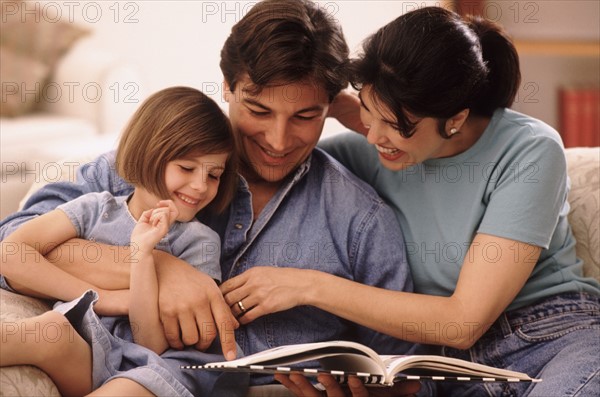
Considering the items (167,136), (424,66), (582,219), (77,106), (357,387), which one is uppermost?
(424,66)

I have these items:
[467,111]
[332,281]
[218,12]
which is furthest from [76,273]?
[218,12]

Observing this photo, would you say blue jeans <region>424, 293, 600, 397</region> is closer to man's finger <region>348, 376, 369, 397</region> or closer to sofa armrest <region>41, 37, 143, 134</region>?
man's finger <region>348, 376, 369, 397</region>

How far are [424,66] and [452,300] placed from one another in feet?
1.38

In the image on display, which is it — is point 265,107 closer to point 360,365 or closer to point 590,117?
point 360,365

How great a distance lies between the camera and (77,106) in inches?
154

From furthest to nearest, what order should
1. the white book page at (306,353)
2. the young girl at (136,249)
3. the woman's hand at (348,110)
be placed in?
the woman's hand at (348,110) → the young girl at (136,249) → the white book page at (306,353)

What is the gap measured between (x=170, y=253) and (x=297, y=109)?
36 cm

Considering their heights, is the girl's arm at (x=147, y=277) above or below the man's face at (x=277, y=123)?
below

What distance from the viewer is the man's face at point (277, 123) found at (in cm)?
152

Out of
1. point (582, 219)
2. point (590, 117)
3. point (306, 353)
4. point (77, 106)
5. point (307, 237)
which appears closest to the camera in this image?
point (306, 353)

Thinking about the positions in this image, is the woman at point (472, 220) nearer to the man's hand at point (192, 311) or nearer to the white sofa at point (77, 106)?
the man's hand at point (192, 311)

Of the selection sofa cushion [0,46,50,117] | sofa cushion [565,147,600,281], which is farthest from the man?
sofa cushion [0,46,50,117]

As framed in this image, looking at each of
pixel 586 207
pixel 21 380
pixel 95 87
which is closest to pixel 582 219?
pixel 586 207

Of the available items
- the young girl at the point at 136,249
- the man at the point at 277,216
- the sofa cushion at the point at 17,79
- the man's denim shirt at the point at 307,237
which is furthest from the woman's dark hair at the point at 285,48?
the sofa cushion at the point at 17,79
